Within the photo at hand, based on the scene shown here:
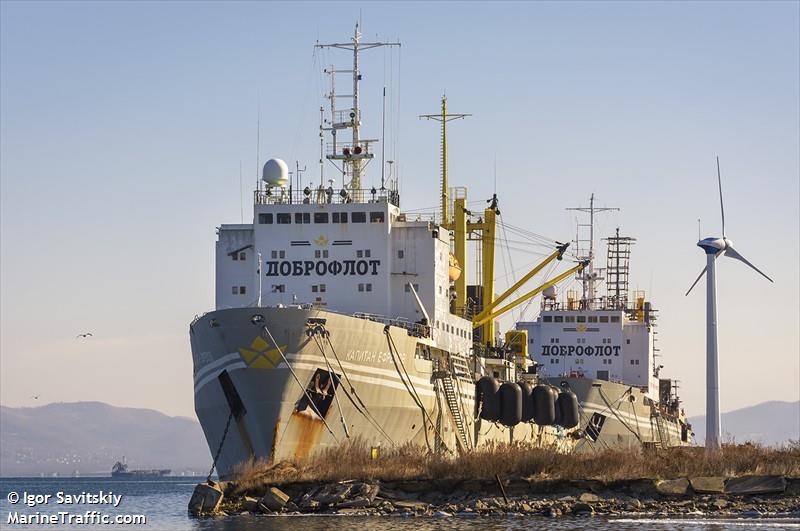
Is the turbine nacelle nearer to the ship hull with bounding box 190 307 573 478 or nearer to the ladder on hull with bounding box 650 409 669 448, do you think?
the ship hull with bounding box 190 307 573 478

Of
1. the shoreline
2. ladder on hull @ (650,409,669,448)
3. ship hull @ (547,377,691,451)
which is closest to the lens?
the shoreline

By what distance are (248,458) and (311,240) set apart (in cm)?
1098

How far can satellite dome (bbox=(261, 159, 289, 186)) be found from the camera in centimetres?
5534

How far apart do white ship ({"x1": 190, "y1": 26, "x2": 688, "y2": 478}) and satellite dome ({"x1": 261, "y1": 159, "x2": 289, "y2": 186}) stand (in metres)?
0.05

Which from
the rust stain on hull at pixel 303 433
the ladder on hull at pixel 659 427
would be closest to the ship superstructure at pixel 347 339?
the rust stain on hull at pixel 303 433

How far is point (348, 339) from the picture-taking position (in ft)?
157

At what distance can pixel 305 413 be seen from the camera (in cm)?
4631

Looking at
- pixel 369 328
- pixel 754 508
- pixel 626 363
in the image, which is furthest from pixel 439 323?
pixel 626 363

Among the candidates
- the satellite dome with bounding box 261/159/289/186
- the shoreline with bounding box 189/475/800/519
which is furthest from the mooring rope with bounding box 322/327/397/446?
the satellite dome with bounding box 261/159/289/186

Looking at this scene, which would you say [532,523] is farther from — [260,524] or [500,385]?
[500,385]

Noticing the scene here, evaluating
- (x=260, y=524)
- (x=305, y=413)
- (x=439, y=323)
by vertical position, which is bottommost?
(x=260, y=524)

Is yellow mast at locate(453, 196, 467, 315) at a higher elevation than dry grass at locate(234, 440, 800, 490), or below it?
higher

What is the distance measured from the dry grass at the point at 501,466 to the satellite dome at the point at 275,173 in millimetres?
11998

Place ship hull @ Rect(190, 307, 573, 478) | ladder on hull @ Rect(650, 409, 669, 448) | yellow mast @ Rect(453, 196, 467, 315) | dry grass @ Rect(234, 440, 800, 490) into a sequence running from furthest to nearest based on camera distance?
ladder on hull @ Rect(650, 409, 669, 448) < yellow mast @ Rect(453, 196, 467, 315) < ship hull @ Rect(190, 307, 573, 478) < dry grass @ Rect(234, 440, 800, 490)
